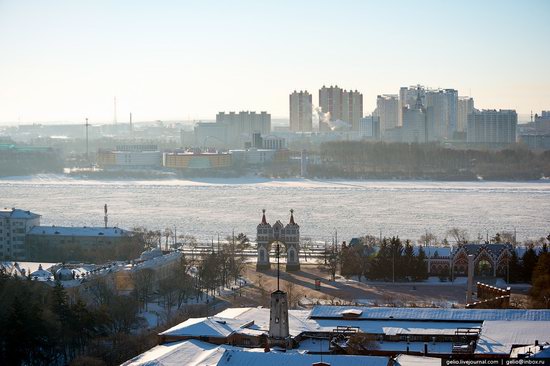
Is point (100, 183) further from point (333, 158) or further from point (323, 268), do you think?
point (323, 268)

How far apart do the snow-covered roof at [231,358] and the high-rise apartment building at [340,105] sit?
218 ft

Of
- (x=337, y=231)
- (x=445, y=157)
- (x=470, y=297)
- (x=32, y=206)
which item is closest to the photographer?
(x=470, y=297)

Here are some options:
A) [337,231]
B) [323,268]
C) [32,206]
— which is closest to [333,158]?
[32,206]

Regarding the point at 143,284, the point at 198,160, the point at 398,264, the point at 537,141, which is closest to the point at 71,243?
the point at 143,284

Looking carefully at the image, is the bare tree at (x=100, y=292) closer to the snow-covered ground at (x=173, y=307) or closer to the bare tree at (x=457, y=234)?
the snow-covered ground at (x=173, y=307)

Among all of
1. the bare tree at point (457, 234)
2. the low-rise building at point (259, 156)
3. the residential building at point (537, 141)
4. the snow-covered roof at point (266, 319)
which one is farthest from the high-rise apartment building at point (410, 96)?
the snow-covered roof at point (266, 319)

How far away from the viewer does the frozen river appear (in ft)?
76.0

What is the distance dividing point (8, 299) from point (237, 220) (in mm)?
11363

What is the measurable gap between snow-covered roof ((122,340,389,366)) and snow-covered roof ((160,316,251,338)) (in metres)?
0.40

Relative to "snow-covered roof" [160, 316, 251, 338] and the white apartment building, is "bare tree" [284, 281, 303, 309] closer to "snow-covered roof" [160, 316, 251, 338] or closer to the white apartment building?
"snow-covered roof" [160, 316, 251, 338]

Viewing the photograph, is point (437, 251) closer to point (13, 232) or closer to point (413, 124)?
point (13, 232)

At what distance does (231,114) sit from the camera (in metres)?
70.0

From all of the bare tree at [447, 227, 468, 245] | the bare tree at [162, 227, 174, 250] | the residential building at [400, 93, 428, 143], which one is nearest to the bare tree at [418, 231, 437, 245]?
the bare tree at [447, 227, 468, 245]

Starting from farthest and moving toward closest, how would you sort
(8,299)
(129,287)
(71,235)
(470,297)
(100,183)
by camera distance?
1. (100,183)
2. (71,235)
3. (129,287)
4. (470,297)
5. (8,299)
